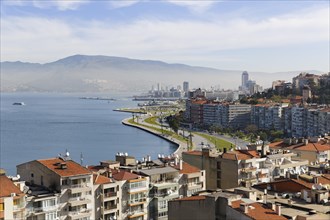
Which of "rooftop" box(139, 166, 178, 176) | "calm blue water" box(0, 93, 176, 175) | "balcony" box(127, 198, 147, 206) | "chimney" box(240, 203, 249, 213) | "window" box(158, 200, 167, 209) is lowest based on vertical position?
"calm blue water" box(0, 93, 176, 175)

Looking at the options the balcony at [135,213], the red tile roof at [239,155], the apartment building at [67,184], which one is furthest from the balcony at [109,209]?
the red tile roof at [239,155]

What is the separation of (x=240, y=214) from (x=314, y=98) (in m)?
64.7

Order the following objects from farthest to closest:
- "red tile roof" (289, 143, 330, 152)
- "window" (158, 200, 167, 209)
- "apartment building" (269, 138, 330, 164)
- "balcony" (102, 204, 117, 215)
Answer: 1. "red tile roof" (289, 143, 330, 152)
2. "apartment building" (269, 138, 330, 164)
3. "window" (158, 200, 167, 209)
4. "balcony" (102, 204, 117, 215)

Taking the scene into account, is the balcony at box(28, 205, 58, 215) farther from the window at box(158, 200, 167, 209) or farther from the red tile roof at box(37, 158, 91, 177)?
the window at box(158, 200, 167, 209)

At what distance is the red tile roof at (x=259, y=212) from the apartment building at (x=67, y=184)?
17.7 feet

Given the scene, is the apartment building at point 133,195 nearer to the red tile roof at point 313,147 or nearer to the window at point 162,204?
the window at point 162,204

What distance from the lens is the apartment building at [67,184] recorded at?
14.5 m

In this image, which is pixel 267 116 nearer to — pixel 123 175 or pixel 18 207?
pixel 123 175

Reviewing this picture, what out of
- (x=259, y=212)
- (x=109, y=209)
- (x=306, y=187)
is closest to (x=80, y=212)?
(x=109, y=209)

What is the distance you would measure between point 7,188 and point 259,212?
6.50 m

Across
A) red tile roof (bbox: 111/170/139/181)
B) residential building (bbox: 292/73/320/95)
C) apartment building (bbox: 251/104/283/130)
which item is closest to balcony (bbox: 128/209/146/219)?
red tile roof (bbox: 111/170/139/181)

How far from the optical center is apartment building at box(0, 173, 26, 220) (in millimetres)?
12594

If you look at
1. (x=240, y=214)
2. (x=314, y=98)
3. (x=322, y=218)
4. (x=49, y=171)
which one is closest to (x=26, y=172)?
(x=49, y=171)

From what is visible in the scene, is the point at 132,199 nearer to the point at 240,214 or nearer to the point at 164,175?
the point at 164,175
